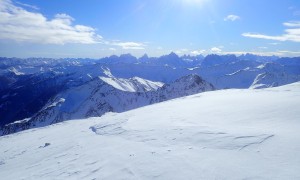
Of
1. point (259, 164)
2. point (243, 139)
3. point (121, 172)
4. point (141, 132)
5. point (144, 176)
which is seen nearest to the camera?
point (259, 164)

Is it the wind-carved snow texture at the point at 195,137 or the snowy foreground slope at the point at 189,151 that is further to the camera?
the wind-carved snow texture at the point at 195,137

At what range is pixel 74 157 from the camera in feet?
54.3

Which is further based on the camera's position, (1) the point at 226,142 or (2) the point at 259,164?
(1) the point at 226,142

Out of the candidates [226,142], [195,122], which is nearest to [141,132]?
[195,122]

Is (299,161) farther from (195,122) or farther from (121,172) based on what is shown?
(195,122)

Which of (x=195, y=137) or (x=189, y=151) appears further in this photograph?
(x=195, y=137)

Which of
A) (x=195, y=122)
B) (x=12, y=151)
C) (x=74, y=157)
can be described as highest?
(x=195, y=122)

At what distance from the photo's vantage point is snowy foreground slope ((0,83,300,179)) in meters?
10.6

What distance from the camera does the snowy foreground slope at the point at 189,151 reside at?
10.6m

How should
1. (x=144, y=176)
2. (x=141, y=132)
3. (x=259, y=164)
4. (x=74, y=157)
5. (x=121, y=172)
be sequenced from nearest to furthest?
(x=259, y=164), (x=144, y=176), (x=121, y=172), (x=74, y=157), (x=141, y=132)

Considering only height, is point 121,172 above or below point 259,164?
below

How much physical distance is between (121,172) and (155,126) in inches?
348

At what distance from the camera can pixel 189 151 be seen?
13398mm

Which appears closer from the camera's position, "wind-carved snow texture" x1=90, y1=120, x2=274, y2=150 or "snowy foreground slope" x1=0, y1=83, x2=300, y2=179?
"snowy foreground slope" x1=0, y1=83, x2=300, y2=179
